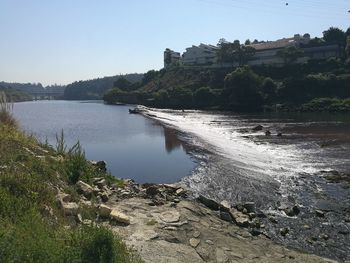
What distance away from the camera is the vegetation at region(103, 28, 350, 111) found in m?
96.5

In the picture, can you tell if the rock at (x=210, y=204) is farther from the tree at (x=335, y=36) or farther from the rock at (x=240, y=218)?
the tree at (x=335, y=36)

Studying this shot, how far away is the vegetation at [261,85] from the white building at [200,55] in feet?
65.0

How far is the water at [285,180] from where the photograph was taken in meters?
15.3

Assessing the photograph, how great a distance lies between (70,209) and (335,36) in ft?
404

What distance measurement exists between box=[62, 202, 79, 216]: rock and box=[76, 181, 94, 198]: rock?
192 cm

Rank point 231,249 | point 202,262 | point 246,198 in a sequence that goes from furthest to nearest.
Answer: point 246,198, point 231,249, point 202,262

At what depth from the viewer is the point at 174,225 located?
38.4ft

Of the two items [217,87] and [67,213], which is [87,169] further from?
[217,87]

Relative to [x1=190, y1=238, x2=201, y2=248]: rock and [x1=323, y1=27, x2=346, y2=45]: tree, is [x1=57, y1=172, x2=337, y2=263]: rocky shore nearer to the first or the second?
[x1=190, y1=238, x2=201, y2=248]: rock

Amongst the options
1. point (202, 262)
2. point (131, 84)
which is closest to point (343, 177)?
point (202, 262)

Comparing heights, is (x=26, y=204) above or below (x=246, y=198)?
above

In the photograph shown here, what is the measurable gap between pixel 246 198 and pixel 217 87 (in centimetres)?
9886

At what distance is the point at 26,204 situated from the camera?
28.0 ft

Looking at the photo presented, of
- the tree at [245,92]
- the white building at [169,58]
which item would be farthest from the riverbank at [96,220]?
the white building at [169,58]
